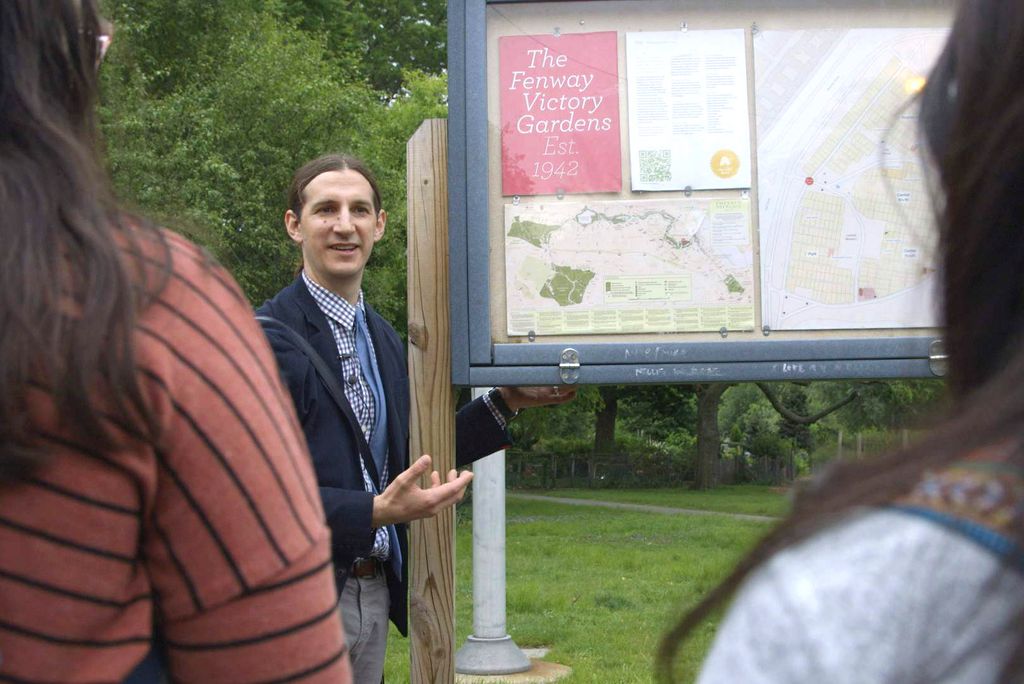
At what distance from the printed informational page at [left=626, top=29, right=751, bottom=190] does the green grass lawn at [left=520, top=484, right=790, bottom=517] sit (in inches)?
1023

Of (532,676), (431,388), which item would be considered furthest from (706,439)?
(431,388)

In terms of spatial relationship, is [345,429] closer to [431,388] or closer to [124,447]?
[431,388]

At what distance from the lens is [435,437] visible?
10.9ft

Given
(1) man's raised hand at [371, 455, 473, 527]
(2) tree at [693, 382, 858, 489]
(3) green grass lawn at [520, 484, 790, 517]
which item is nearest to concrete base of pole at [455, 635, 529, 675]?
(1) man's raised hand at [371, 455, 473, 527]

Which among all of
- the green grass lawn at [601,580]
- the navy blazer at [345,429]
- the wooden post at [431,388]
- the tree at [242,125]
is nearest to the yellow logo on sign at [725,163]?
the wooden post at [431,388]

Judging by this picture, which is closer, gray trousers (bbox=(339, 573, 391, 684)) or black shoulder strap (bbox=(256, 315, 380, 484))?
black shoulder strap (bbox=(256, 315, 380, 484))

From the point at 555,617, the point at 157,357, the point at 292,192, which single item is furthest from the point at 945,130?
the point at 555,617

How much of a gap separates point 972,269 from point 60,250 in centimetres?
85

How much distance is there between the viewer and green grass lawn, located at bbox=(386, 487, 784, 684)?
9.88m

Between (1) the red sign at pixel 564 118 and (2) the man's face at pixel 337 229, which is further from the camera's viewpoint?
(2) the man's face at pixel 337 229

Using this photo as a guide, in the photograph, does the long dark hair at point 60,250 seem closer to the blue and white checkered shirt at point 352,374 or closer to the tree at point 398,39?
the blue and white checkered shirt at point 352,374

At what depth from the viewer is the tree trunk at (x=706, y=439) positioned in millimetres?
37125

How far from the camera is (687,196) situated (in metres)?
3.02

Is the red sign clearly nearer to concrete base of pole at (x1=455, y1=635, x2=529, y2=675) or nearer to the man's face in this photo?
the man's face
